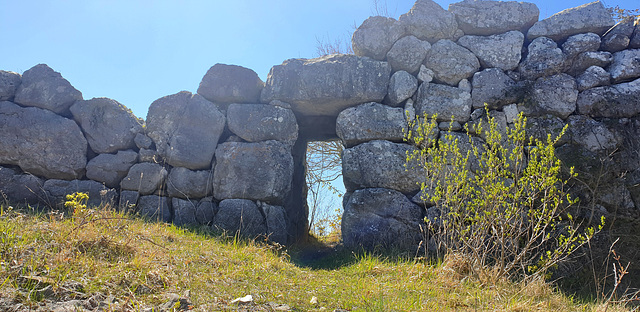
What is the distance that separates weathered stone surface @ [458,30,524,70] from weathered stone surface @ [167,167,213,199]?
165 inches

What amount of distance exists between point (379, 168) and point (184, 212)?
2.72m

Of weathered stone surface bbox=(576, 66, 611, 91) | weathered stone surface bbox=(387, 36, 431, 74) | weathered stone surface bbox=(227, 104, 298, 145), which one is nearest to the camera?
weathered stone surface bbox=(576, 66, 611, 91)

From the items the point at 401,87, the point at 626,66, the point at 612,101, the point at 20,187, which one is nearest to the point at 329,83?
the point at 401,87

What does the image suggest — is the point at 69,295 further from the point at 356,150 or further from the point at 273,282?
the point at 356,150

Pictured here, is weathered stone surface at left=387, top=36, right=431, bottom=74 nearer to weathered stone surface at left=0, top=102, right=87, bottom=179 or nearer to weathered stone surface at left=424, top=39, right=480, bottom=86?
weathered stone surface at left=424, top=39, right=480, bottom=86

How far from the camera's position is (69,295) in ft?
8.82

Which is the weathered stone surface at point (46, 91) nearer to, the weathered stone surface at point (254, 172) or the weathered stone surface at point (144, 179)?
the weathered stone surface at point (144, 179)

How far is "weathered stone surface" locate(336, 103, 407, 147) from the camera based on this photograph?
19.0 ft

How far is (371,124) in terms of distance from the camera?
581 cm

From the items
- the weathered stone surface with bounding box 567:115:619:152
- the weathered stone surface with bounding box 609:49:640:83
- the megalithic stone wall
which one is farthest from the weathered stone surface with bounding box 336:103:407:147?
the weathered stone surface with bounding box 609:49:640:83

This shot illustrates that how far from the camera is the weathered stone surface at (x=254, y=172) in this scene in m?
5.77

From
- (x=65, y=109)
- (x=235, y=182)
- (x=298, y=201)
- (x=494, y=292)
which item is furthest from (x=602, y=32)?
(x=65, y=109)

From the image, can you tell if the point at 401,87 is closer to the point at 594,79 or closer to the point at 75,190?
the point at 594,79

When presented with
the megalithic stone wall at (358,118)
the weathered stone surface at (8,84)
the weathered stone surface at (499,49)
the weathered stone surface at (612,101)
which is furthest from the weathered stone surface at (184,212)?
the weathered stone surface at (612,101)
